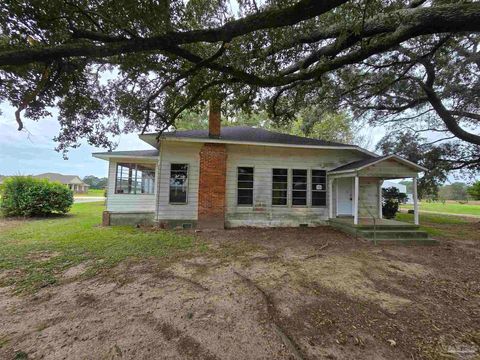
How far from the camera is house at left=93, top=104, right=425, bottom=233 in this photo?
935 cm

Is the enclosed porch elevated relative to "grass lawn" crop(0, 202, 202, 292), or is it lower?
elevated

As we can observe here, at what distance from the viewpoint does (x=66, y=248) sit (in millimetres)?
6309

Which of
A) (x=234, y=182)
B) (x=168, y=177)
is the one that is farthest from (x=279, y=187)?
(x=168, y=177)

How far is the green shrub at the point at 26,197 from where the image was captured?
11.6 m

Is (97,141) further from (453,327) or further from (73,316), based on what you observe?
(453,327)

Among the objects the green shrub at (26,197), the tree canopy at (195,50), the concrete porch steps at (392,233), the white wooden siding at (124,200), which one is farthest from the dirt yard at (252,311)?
the green shrub at (26,197)

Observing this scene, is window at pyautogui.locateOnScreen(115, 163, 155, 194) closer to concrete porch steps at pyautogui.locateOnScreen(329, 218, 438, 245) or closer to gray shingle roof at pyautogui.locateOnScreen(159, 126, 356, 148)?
gray shingle roof at pyautogui.locateOnScreen(159, 126, 356, 148)

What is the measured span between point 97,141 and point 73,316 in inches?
254

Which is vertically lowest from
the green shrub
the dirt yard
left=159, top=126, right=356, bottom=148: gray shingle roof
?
the dirt yard

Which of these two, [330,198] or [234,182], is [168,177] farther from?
[330,198]

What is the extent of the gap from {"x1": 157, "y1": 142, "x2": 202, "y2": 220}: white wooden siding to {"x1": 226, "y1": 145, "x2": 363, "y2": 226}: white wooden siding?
1340 mm

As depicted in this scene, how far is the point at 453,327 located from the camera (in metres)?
3.04

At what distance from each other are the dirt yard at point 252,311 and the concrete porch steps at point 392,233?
1852mm

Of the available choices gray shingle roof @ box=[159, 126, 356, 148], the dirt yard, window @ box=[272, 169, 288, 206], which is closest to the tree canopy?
gray shingle roof @ box=[159, 126, 356, 148]
